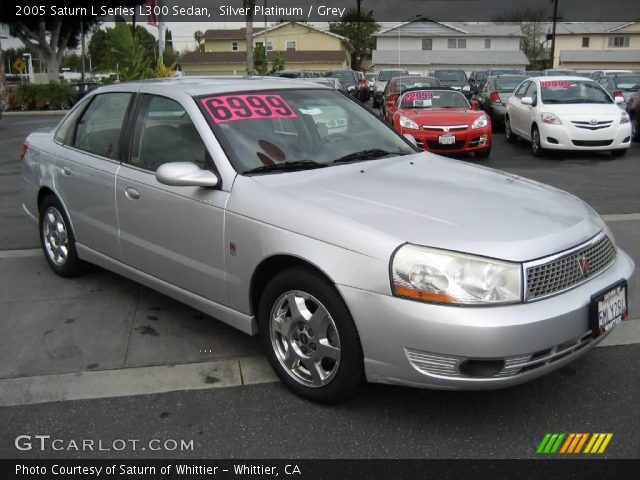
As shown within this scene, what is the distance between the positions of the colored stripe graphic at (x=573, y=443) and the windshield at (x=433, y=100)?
35.1ft

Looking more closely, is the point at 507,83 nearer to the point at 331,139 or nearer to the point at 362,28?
the point at 331,139

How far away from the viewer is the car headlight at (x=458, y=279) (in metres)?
2.87

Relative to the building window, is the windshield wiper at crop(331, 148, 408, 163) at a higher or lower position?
lower

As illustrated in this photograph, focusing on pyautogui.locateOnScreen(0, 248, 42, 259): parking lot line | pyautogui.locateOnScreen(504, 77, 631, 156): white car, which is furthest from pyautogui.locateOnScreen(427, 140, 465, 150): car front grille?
pyautogui.locateOnScreen(0, 248, 42, 259): parking lot line

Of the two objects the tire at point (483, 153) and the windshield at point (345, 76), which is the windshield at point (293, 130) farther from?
the windshield at point (345, 76)

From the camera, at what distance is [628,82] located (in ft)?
67.6

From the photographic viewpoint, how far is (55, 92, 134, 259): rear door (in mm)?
4578

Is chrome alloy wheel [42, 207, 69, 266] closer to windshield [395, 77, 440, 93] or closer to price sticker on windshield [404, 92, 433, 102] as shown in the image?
price sticker on windshield [404, 92, 433, 102]

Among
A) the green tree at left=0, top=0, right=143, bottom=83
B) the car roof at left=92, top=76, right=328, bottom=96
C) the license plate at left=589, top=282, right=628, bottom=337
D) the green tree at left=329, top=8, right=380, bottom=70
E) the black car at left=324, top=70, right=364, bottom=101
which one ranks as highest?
the green tree at left=329, top=8, right=380, bottom=70

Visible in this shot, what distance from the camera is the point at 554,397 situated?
3453 millimetres

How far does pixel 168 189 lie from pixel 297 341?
4.27ft

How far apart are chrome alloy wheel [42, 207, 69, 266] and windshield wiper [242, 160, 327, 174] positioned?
2205 millimetres

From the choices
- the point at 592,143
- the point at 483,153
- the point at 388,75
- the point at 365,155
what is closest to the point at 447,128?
the point at 483,153
